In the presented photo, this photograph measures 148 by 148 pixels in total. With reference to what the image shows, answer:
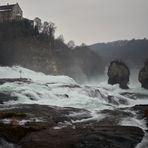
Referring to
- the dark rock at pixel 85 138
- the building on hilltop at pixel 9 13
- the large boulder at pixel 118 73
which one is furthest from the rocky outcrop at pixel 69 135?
the building on hilltop at pixel 9 13

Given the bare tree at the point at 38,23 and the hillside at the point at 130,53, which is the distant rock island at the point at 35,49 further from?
the hillside at the point at 130,53

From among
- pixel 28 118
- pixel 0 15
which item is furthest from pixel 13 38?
pixel 28 118

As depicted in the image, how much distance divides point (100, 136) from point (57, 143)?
8.32 ft

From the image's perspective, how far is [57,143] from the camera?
568 inches

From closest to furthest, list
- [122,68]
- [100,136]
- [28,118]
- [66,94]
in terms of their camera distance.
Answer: [100,136]
[28,118]
[66,94]
[122,68]

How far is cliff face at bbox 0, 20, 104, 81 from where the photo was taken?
6931cm

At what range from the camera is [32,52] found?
72562 mm

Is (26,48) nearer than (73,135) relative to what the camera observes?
No

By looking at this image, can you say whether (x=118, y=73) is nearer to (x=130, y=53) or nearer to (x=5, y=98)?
(x=5, y=98)

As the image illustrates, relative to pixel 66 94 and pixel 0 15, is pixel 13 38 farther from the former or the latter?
pixel 66 94

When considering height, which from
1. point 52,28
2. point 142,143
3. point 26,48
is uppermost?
point 52,28

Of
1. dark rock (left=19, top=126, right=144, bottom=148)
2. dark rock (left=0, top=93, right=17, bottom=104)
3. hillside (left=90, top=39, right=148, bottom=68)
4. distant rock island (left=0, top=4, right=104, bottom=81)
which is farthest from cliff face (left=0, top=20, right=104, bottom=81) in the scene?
hillside (left=90, top=39, right=148, bottom=68)

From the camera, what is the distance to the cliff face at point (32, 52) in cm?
6931

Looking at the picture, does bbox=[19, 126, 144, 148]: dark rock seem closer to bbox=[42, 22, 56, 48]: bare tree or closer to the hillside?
bbox=[42, 22, 56, 48]: bare tree
